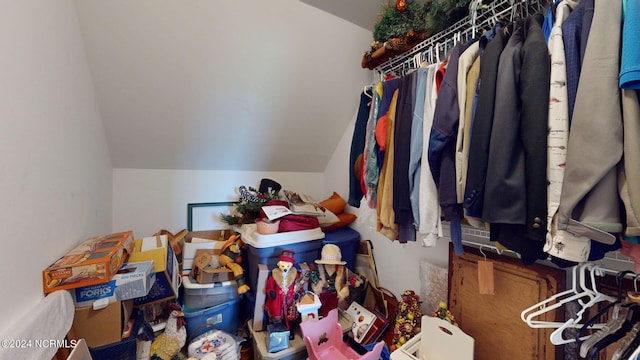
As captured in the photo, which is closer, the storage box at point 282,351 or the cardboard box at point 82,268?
the cardboard box at point 82,268

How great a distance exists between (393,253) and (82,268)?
1554 mm

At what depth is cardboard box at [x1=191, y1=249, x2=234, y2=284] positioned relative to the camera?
1.53 m

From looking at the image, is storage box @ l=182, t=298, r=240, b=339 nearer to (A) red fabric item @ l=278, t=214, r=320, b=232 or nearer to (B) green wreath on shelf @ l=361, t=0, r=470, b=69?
(A) red fabric item @ l=278, t=214, r=320, b=232

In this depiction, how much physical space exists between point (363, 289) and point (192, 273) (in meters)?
1.16

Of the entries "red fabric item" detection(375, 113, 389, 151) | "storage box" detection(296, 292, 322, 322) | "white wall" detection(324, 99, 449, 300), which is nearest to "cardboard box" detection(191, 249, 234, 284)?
"storage box" detection(296, 292, 322, 322)

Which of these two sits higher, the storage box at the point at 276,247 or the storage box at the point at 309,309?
the storage box at the point at 276,247

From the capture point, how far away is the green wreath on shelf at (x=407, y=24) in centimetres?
104

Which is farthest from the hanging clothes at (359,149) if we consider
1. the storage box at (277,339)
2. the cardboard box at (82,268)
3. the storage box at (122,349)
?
the storage box at (122,349)

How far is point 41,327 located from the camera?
2.44ft

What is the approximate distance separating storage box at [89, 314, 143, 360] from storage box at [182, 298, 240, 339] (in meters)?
0.32

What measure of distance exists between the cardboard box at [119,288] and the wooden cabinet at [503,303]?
1395 mm

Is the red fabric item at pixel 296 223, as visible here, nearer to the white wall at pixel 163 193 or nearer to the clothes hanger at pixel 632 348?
the white wall at pixel 163 193

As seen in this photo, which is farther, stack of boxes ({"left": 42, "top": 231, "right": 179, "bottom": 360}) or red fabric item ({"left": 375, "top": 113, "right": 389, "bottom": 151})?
red fabric item ({"left": 375, "top": 113, "right": 389, "bottom": 151})

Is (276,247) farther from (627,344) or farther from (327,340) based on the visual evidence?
(627,344)
